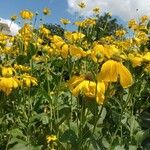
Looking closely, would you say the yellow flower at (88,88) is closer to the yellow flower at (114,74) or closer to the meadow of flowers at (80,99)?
the meadow of flowers at (80,99)

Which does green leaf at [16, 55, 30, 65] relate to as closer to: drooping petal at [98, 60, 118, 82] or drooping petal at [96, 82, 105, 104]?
drooping petal at [96, 82, 105, 104]

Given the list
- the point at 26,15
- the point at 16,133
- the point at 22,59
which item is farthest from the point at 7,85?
the point at 26,15

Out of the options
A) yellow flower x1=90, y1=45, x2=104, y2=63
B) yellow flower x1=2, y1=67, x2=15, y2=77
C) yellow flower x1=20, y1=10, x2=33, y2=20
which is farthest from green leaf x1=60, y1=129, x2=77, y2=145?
yellow flower x1=20, y1=10, x2=33, y2=20

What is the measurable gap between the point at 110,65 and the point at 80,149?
539mm

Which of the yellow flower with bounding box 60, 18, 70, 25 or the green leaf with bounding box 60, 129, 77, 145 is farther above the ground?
the yellow flower with bounding box 60, 18, 70, 25

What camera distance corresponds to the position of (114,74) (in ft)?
6.47

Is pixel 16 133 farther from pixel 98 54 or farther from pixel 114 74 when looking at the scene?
pixel 114 74

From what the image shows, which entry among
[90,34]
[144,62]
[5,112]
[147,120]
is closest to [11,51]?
[90,34]

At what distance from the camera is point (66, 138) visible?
7.73 ft

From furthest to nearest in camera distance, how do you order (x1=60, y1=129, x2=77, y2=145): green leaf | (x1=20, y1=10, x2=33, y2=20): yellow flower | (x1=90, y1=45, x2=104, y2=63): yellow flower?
(x1=20, y1=10, x2=33, y2=20): yellow flower, (x1=60, y1=129, x2=77, y2=145): green leaf, (x1=90, y1=45, x2=104, y2=63): yellow flower

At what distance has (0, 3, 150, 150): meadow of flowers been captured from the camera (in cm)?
220

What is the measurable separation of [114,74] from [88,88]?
0.26m

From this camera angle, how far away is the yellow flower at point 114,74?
1.94 metres

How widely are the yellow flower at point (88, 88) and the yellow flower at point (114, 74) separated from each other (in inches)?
5.4
